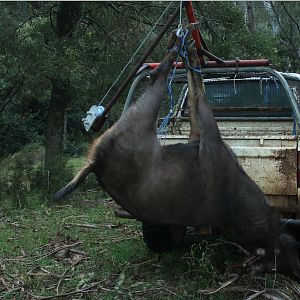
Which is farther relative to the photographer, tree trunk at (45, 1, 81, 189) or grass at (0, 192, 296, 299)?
tree trunk at (45, 1, 81, 189)

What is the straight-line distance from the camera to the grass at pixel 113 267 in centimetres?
501

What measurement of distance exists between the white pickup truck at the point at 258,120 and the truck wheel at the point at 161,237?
3.23 ft

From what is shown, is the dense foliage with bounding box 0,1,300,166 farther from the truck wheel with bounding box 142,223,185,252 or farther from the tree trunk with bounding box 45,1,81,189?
the truck wheel with bounding box 142,223,185,252

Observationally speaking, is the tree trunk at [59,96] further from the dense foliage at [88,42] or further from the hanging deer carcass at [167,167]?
the hanging deer carcass at [167,167]

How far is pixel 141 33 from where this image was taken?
11.7 meters

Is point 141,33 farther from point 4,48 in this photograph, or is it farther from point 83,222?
point 83,222

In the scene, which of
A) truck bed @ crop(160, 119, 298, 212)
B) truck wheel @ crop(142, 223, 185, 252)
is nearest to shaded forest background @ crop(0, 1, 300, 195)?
truck wheel @ crop(142, 223, 185, 252)

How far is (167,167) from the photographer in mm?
4191

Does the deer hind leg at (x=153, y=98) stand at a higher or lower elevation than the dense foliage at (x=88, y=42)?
lower

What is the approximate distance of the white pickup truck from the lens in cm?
502

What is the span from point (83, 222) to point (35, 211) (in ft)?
4.33

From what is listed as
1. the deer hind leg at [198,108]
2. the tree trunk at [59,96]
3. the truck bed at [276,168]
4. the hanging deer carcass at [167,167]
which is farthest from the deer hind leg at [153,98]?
the tree trunk at [59,96]

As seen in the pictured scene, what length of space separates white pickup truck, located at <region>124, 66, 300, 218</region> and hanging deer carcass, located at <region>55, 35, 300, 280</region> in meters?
0.62

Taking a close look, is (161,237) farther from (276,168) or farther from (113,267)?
(276,168)
